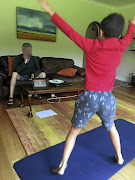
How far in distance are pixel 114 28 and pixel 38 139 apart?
4.45ft

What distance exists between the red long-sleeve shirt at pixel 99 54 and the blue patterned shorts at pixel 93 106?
0.04 metres

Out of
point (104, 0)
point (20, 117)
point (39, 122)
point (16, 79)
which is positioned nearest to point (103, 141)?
point (39, 122)

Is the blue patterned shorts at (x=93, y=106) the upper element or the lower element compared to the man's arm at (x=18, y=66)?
lower

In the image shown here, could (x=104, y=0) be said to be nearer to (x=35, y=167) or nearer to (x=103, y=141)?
(x=103, y=141)

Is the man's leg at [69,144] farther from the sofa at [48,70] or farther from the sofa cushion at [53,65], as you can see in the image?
the sofa cushion at [53,65]

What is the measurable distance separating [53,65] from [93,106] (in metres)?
2.96

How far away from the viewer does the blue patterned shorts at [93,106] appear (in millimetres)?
1021

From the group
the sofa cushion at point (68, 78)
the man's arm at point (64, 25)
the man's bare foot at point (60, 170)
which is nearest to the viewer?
the man's arm at point (64, 25)

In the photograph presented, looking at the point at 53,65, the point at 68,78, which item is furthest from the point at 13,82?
the point at 53,65

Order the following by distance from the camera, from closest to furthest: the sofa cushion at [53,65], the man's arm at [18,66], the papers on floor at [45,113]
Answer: the papers on floor at [45,113] < the man's arm at [18,66] < the sofa cushion at [53,65]

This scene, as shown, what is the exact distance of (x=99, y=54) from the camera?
0.92 metres

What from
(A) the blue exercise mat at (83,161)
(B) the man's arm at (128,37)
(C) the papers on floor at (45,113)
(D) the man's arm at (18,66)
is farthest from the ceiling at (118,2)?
(A) the blue exercise mat at (83,161)

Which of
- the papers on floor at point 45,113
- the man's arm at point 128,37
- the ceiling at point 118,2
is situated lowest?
the papers on floor at point 45,113

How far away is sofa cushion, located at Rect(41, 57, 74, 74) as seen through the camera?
146 inches
